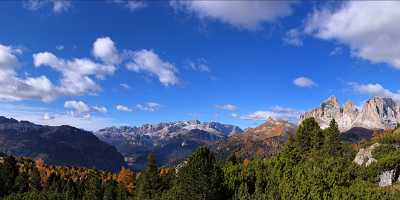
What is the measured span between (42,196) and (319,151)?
295 ft

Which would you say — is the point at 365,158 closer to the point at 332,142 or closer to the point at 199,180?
the point at 332,142

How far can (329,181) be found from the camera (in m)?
76.4

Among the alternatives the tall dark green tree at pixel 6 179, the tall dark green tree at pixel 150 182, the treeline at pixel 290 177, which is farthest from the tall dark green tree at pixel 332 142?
the tall dark green tree at pixel 6 179

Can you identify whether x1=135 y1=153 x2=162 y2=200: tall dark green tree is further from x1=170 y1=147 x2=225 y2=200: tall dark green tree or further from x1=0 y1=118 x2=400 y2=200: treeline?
x1=170 y1=147 x2=225 y2=200: tall dark green tree

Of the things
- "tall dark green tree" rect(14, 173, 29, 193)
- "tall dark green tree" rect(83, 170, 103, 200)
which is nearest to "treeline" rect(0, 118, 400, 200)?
"tall dark green tree" rect(83, 170, 103, 200)

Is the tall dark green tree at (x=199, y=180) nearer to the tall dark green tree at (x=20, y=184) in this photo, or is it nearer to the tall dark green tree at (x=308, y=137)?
the tall dark green tree at (x=308, y=137)

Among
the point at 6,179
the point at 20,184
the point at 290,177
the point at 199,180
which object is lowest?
the point at 20,184

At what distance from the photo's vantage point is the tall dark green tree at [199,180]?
7762cm

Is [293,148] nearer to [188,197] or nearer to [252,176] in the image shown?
[252,176]

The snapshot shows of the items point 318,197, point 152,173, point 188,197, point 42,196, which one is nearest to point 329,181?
point 318,197

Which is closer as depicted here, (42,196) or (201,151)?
(201,151)

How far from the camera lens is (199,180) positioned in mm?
77938

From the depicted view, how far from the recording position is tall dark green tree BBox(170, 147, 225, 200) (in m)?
77.6

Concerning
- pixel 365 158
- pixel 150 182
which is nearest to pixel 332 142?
pixel 365 158
